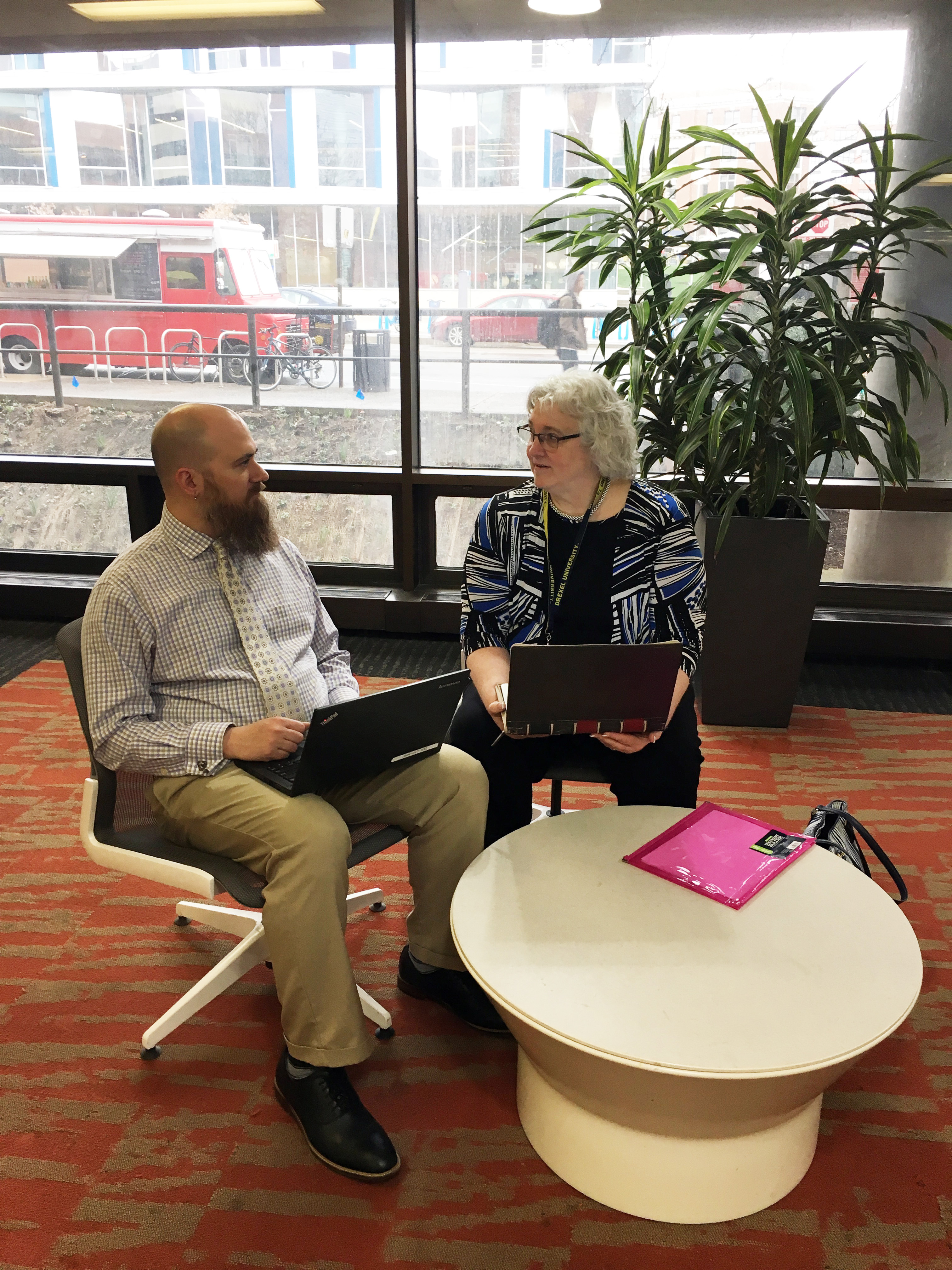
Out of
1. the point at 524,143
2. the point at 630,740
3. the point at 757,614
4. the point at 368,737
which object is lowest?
the point at 757,614

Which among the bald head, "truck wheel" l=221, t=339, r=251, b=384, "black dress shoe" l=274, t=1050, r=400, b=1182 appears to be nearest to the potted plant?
the bald head

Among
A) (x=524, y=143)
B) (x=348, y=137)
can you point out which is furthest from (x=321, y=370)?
(x=524, y=143)

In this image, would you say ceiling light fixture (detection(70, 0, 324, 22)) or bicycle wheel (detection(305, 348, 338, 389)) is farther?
bicycle wheel (detection(305, 348, 338, 389))

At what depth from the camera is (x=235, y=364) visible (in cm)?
415

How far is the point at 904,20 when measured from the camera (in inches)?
137

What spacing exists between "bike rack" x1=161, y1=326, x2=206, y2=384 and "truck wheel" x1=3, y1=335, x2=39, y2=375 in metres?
0.48

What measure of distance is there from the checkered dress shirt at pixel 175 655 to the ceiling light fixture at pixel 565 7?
9.15 ft

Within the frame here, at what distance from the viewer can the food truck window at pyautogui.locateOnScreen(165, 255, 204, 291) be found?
159 inches

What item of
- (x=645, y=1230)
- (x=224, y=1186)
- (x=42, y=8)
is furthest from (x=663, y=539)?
(x=42, y=8)

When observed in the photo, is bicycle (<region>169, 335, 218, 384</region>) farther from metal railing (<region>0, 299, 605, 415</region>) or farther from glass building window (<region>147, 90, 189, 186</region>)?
glass building window (<region>147, 90, 189, 186</region>)

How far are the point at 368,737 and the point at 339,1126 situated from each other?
65cm

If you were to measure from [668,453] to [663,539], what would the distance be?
1.14 meters

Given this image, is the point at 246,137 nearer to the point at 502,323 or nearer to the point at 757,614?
the point at 502,323

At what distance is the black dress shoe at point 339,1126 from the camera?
159 cm
